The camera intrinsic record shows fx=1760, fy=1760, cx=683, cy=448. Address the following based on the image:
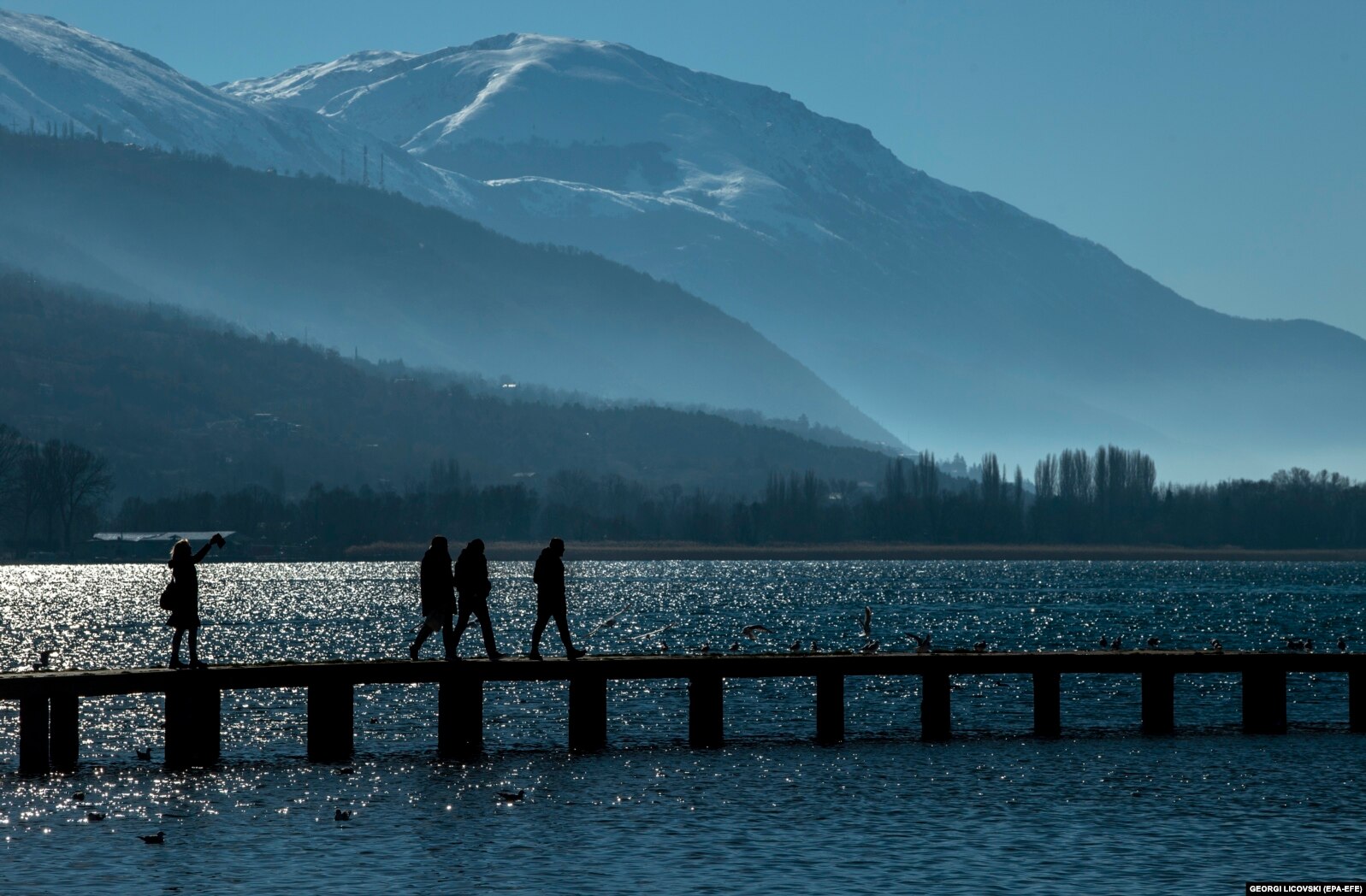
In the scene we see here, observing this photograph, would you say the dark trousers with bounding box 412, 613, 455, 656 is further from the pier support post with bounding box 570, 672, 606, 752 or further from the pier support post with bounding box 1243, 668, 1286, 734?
the pier support post with bounding box 1243, 668, 1286, 734

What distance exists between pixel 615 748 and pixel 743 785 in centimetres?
751

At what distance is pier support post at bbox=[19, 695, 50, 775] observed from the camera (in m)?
37.9

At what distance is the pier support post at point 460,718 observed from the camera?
41.3m

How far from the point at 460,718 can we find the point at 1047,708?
633 inches

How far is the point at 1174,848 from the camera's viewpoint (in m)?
31.4

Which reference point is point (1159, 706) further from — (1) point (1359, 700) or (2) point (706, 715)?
(2) point (706, 715)

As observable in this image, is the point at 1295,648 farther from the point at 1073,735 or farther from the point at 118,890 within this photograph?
the point at 118,890

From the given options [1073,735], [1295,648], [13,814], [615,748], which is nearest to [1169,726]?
[1073,735]

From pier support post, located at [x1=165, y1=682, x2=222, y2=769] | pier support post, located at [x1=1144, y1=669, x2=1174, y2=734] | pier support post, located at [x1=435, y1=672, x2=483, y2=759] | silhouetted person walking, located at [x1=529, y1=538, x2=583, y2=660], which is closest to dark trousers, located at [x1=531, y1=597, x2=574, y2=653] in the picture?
silhouetted person walking, located at [x1=529, y1=538, x2=583, y2=660]

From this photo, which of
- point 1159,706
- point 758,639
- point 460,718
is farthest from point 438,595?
point 758,639

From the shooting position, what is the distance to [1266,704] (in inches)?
1890

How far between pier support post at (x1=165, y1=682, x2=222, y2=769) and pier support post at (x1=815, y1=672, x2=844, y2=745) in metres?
15.2

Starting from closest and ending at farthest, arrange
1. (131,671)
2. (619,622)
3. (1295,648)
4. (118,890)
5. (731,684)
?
(118,890), (131,671), (1295,648), (731,684), (619,622)

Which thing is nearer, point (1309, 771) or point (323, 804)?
Answer: point (323, 804)
